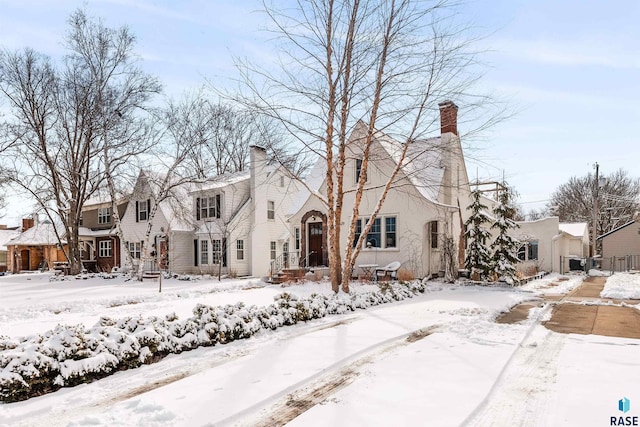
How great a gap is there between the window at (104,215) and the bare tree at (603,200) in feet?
→ 141

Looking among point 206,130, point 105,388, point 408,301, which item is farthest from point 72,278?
point 105,388

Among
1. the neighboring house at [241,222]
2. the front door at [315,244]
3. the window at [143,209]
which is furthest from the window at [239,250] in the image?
the window at [143,209]

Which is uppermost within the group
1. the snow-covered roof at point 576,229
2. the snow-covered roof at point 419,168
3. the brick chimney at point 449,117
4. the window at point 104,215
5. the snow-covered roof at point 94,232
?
the brick chimney at point 449,117

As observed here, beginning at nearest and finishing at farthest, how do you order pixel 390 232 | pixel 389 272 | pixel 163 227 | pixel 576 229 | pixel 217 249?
pixel 389 272, pixel 390 232, pixel 217 249, pixel 163 227, pixel 576 229

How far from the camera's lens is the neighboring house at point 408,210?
711 inches

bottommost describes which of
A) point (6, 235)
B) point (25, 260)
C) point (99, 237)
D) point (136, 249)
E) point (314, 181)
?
point (25, 260)

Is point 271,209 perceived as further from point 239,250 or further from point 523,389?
point 523,389

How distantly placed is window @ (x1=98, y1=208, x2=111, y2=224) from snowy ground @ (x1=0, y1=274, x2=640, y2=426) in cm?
2638

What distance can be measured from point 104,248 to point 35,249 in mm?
10560

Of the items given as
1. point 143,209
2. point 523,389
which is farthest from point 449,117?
point 143,209

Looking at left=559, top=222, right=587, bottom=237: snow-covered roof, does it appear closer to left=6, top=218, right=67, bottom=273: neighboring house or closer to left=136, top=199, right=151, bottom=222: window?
left=136, top=199, right=151, bottom=222: window

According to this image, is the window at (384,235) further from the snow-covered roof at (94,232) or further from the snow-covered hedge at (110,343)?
the snow-covered roof at (94,232)

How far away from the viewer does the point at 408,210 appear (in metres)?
18.5

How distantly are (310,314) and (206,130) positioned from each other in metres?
19.1
